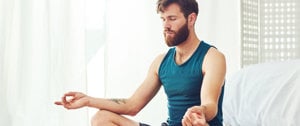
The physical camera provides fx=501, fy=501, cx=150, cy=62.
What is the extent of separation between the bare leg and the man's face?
0.27 m

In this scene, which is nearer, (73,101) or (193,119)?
(193,119)

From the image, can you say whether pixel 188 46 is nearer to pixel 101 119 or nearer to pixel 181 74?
pixel 181 74

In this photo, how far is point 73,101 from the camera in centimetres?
145

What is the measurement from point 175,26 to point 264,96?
0.51 meters

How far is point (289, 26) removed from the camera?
245 centimetres

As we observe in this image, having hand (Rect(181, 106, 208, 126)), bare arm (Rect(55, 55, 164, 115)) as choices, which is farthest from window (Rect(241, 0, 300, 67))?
hand (Rect(181, 106, 208, 126))

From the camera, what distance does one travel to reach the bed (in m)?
1.64

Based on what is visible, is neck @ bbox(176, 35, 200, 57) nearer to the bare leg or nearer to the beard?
the beard

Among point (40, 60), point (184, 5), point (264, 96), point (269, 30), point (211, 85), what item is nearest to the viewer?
point (211, 85)

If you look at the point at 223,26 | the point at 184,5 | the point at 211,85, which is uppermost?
the point at 184,5

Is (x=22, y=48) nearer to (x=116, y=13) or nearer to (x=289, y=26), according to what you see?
(x=116, y=13)

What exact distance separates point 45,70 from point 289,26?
1203 millimetres

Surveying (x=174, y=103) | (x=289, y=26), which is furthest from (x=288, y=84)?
(x=289, y=26)

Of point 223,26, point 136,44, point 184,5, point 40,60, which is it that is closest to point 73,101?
point 184,5
